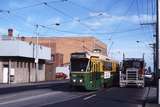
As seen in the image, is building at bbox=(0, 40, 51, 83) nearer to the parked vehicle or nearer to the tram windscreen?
the parked vehicle

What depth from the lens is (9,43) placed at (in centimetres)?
6838

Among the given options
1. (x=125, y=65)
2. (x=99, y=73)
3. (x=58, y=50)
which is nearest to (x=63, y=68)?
(x=58, y=50)

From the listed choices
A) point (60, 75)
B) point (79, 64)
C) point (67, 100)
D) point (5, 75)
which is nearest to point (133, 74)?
point (79, 64)

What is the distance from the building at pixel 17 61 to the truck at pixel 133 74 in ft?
77.5

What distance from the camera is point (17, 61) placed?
2768 inches

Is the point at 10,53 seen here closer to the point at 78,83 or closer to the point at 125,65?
the point at 125,65

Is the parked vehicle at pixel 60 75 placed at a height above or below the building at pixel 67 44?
below

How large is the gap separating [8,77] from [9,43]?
501cm

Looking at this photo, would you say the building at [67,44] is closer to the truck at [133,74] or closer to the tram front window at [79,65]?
the truck at [133,74]

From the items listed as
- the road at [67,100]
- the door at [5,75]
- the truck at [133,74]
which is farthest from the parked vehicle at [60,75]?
the road at [67,100]

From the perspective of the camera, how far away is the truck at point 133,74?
4716 centimetres

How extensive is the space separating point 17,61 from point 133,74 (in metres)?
27.2

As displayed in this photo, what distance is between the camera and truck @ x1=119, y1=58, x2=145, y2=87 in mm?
47156

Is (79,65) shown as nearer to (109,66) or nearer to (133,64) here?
(109,66)
